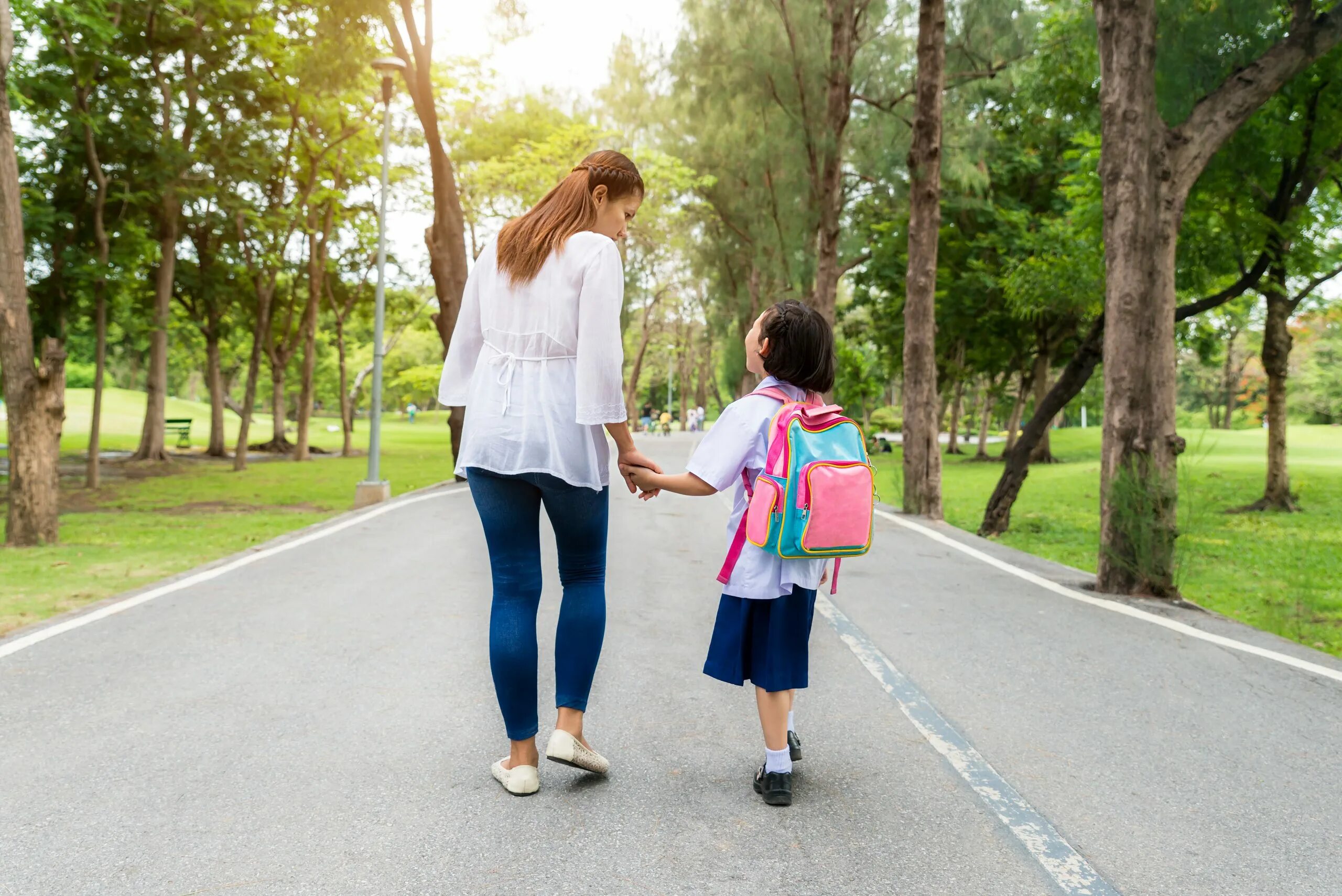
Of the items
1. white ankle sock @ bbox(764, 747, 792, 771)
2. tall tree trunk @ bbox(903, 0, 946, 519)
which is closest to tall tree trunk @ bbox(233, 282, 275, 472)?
tall tree trunk @ bbox(903, 0, 946, 519)

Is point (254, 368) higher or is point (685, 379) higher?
point (685, 379)

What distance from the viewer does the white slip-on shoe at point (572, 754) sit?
3.61 metres

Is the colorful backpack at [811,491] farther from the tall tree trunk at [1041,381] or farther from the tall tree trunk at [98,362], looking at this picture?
the tall tree trunk at [1041,381]

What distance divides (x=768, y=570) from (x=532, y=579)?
0.79 meters

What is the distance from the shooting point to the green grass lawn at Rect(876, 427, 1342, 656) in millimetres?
8516

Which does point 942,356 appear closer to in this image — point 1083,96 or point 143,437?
point 1083,96

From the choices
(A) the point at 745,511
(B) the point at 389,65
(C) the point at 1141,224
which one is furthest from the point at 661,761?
(B) the point at 389,65

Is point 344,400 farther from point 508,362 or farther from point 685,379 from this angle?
point 685,379

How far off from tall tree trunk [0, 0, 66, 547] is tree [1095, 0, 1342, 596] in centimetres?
951

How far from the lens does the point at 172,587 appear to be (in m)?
7.68

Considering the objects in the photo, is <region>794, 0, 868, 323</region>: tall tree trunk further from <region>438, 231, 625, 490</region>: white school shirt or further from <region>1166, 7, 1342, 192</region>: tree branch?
<region>438, 231, 625, 490</region>: white school shirt

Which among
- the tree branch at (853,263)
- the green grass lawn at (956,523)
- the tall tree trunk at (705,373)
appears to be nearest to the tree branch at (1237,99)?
the green grass lawn at (956,523)

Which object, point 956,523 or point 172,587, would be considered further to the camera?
point 956,523

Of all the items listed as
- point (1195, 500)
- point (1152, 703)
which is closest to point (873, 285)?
point (1195, 500)
